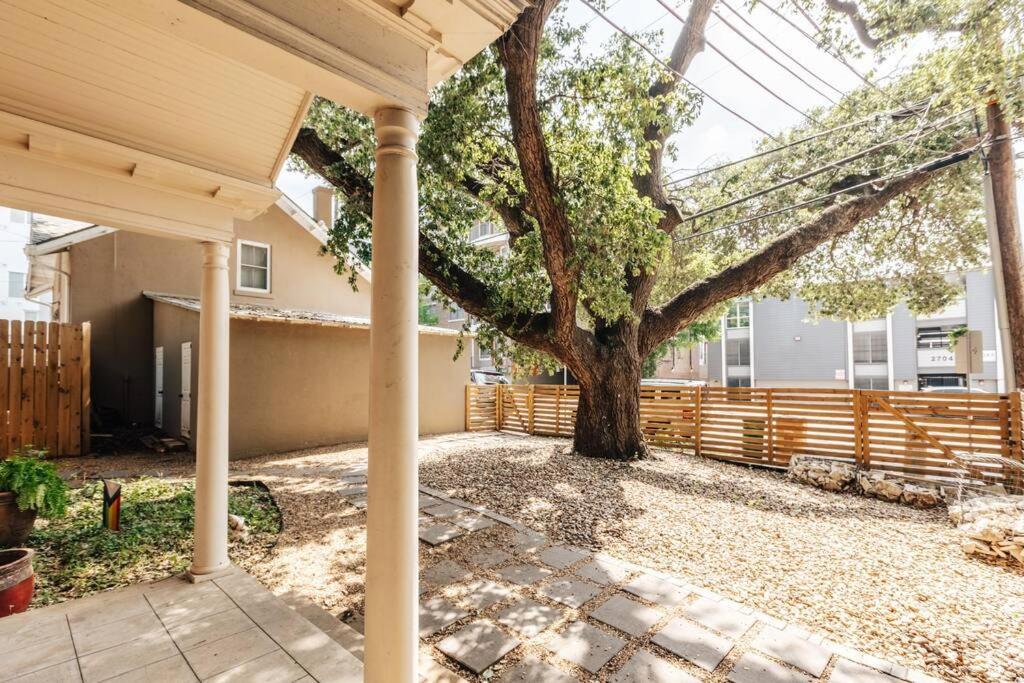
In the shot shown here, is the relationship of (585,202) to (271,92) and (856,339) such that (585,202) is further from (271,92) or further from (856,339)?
(856,339)

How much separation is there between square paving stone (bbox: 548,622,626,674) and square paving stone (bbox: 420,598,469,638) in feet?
2.24

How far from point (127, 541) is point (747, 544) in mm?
5709

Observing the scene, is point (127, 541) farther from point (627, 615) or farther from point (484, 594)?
point (627, 615)

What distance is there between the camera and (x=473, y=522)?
4754mm

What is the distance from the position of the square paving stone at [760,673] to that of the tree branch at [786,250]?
20.9ft

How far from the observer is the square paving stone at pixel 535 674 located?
2342 mm

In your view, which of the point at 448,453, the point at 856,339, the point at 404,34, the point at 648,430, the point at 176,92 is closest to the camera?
the point at 404,34

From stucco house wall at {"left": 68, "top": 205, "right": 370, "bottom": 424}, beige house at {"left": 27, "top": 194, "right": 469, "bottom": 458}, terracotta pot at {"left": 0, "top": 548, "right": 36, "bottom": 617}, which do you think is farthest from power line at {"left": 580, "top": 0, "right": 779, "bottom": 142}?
stucco house wall at {"left": 68, "top": 205, "right": 370, "bottom": 424}

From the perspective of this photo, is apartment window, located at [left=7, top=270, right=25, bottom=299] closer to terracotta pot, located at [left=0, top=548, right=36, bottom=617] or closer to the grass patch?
the grass patch

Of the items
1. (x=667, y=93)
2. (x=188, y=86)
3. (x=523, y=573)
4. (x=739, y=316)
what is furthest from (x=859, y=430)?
(x=739, y=316)

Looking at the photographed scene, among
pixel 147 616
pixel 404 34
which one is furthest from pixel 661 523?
pixel 404 34

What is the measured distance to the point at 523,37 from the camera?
4.42 meters

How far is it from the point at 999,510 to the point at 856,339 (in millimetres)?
22691

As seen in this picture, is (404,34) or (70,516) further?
(70,516)
